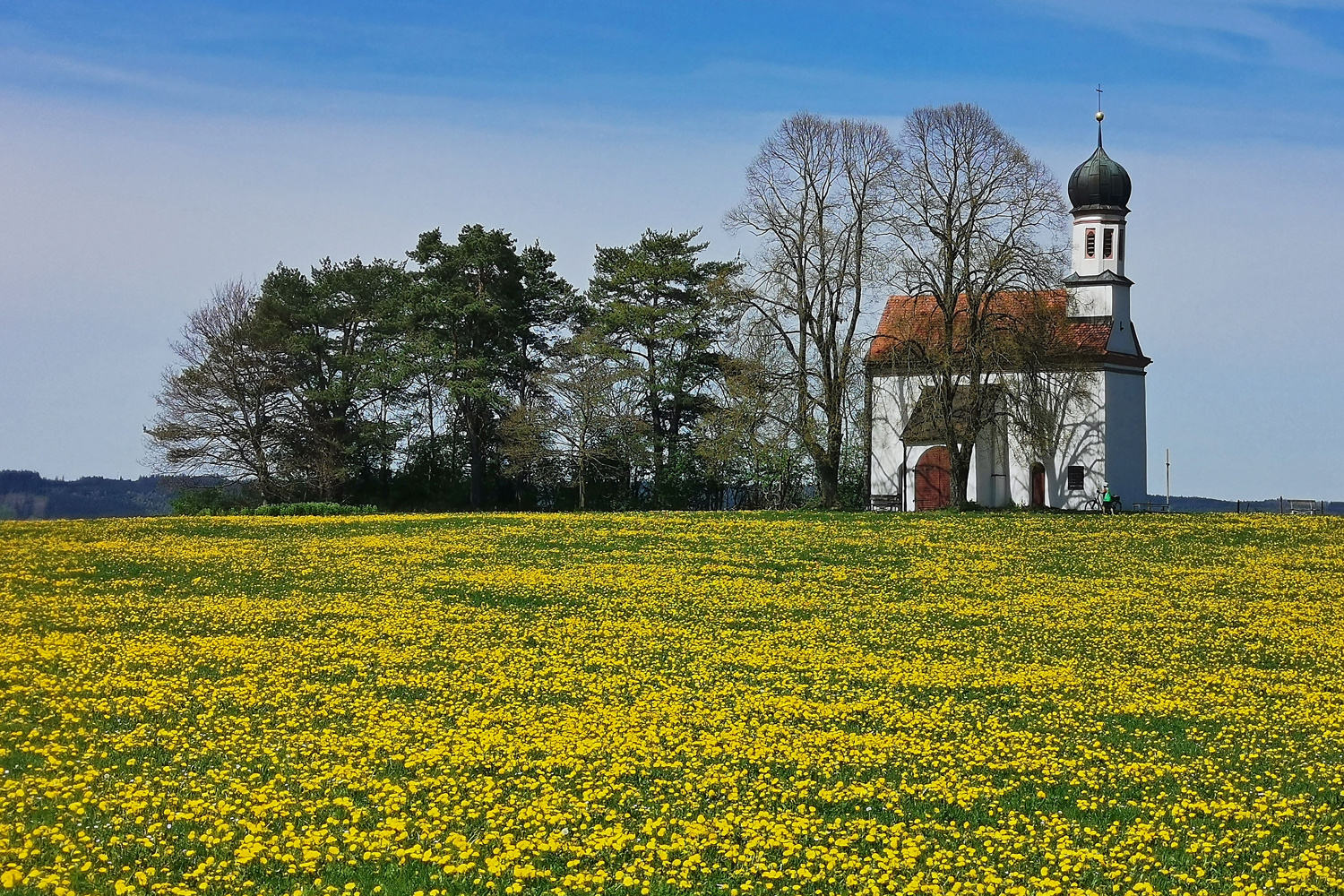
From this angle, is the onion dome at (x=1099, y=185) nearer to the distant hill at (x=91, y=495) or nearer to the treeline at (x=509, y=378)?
the treeline at (x=509, y=378)

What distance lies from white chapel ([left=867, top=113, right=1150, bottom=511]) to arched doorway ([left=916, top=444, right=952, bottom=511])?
0.05m

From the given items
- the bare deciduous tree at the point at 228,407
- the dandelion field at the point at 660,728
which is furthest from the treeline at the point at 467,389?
the dandelion field at the point at 660,728

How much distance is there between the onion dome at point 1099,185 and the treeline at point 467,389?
19242mm

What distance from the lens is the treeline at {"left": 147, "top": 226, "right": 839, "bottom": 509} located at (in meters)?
64.6

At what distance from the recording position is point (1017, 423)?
51125 millimetres

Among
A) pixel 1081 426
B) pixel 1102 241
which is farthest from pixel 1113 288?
pixel 1081 426

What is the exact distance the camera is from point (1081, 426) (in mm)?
62719

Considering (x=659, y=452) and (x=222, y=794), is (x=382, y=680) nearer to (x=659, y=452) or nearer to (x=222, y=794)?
(x=222, y=794)

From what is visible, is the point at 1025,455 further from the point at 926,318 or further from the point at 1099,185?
the point at 1099,185

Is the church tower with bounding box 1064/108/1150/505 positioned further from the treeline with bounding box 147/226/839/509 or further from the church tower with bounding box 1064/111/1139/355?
the treeline with bounding box 147/226/839/509

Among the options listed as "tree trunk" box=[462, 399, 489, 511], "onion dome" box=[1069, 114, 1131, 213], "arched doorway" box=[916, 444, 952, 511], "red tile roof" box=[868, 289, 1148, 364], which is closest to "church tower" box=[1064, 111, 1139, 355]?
"onion dome" box=[1069, 114, 1131, 213]

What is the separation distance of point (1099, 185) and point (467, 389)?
3534 centimetres

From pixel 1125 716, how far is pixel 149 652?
15.0 meters

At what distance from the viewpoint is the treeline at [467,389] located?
64625 mm
